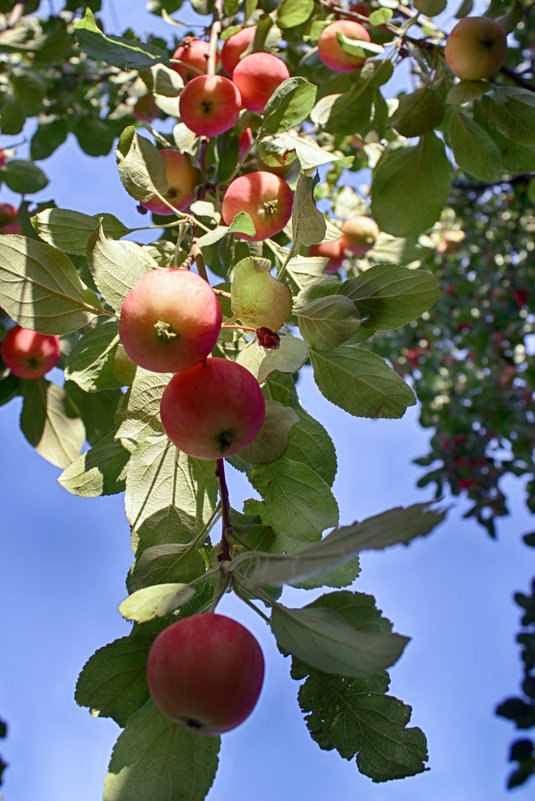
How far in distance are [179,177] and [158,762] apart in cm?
109

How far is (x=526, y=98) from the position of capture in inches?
60.0

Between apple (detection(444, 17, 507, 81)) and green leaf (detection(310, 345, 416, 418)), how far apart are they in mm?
887

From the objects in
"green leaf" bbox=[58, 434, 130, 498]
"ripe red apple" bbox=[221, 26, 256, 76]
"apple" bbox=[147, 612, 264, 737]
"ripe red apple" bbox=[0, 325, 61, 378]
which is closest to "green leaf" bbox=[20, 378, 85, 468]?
"ripe red apple" bbox=[0, 325, 61, 378]

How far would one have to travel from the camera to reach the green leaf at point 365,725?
2.96 ft

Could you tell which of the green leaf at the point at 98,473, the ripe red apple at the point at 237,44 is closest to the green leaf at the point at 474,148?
the ripe red apple at the point at 237,44

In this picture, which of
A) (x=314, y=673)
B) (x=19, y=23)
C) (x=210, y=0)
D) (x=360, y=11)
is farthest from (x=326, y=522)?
(x=19, y=23)

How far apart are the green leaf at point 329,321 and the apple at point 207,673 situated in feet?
1.43

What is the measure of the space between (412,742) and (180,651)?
44 cm

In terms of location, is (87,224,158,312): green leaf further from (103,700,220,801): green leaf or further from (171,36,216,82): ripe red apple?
(171,36,216,82): ripe red apple

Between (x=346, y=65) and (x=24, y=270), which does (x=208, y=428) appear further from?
(x=346, y=65)

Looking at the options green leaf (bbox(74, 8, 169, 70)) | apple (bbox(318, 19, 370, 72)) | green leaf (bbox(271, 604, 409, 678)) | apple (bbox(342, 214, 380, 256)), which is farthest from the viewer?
apple (bbox(342, 214, 380, 256))

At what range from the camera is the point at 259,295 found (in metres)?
0.93

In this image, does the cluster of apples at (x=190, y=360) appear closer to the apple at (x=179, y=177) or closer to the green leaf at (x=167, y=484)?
the green leaf at (x=167, y=484)

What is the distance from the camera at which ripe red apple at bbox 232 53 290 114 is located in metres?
1.35
